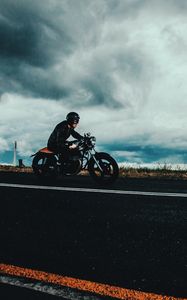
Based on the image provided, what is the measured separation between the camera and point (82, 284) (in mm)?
3201

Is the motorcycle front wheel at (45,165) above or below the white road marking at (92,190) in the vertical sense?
above

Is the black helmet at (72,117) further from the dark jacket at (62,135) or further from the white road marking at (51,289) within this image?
the white road marking at (51,289)

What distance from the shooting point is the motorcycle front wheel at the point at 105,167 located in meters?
9.29

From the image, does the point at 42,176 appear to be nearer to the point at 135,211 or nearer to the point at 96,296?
the point at 135,211

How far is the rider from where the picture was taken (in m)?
9.91

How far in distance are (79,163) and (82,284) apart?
648 centimetres

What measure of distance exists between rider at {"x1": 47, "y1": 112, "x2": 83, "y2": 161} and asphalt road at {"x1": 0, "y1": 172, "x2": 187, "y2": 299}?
2.92 meters

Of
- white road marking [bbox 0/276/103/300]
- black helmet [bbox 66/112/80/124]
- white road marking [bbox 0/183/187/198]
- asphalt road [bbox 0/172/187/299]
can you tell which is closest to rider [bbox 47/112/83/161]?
black helmet [bbox 66/112/80/124]

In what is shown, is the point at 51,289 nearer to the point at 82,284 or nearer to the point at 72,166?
the point at 82,284

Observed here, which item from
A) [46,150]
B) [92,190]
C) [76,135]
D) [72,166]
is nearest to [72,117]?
[76,135]

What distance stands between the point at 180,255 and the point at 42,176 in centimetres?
689

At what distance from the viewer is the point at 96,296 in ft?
9.70

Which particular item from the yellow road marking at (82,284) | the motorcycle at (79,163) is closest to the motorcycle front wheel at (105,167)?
the motorcycle at (79,163)

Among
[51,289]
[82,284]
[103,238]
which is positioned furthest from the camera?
[103,238]
